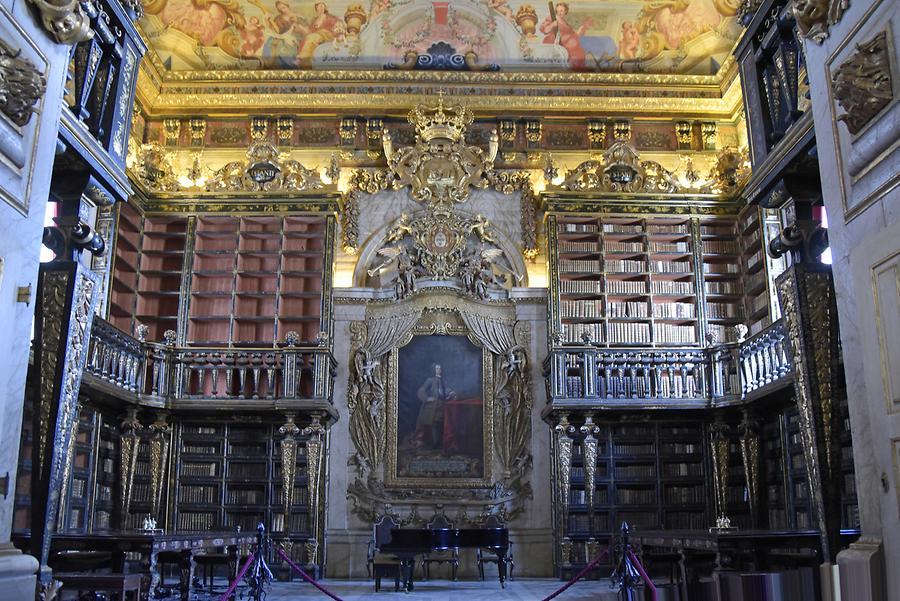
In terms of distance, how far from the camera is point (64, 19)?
5480mm

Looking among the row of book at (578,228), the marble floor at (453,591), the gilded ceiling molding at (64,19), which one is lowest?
the marble floor at (453,591)

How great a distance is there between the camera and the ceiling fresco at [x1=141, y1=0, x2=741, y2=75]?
1369 centimetres

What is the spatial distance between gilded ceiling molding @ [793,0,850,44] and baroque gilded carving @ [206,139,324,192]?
28.8ft

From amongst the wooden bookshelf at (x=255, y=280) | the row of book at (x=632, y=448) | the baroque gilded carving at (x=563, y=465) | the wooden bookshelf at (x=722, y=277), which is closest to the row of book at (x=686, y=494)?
the row of book at (x=632, y=448)

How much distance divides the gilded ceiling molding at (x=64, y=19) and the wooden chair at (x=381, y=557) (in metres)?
6.41

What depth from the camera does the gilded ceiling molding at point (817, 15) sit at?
16.9 ft

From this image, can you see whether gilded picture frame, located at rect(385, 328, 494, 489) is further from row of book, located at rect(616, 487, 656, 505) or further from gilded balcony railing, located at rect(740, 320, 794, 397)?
gilded balcony railing, located at rect(740, 320, 794, 397)

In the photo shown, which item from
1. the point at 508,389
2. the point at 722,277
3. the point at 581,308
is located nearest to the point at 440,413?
the point at 508,389

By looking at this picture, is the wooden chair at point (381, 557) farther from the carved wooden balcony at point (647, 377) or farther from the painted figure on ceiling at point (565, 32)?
the painted figure on ceiling at point (565, 32)

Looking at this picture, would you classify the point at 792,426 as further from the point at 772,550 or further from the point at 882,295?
the point at 882,295

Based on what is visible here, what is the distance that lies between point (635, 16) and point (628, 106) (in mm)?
1420

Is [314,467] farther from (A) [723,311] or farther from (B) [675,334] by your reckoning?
(A) [723,311]

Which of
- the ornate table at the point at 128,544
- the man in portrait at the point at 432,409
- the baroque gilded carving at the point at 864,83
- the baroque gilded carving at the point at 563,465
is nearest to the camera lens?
the baroque gilded carving at the point at 864,83

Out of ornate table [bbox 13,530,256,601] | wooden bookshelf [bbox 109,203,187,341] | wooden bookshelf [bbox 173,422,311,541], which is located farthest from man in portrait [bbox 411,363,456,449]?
ornate table [bbox 13,530,256,601]
